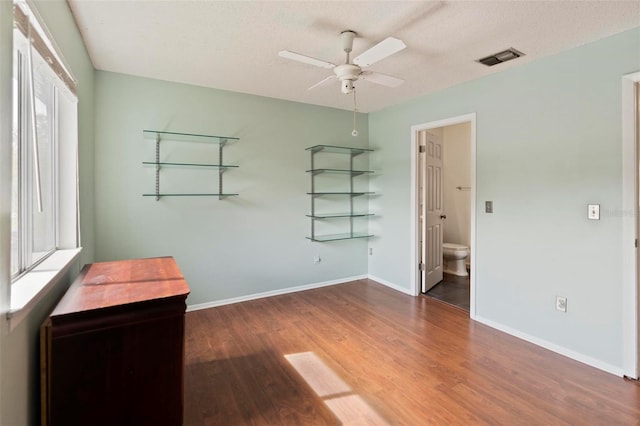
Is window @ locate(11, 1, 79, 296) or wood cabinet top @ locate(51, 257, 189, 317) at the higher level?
window @ locate(11, 1, 79, 296)

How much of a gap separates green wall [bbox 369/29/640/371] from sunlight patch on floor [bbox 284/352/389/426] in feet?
5.96

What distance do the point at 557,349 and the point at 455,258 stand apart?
7.25ft

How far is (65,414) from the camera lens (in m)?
1.24

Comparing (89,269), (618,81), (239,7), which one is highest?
(239,7)

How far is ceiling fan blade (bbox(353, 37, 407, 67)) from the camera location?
72.8 inches

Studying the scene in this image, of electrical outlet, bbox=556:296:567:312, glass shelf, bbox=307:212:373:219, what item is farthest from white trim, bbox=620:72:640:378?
glass shelf, bbox=307:212:373:219

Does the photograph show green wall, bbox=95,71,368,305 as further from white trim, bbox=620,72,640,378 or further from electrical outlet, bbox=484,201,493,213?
white trim, bbox=620,72,640,378

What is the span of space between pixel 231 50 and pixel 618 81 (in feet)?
9.60

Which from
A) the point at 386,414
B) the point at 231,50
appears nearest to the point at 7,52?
the point at 231,50

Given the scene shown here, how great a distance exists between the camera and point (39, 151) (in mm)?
1646

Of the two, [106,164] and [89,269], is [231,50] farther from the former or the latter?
[89,269]

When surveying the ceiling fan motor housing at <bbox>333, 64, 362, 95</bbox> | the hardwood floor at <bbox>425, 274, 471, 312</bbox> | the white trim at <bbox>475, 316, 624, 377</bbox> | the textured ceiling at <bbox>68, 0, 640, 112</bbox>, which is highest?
the textured ceiling at <bbox>68, 0, 640, 112</bbox>

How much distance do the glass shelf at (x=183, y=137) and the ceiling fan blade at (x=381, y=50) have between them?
1872mm

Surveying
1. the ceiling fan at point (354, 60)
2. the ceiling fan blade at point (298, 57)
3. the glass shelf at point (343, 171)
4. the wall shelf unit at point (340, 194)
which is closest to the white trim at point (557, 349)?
the wall shelf unit at point (340, 194)
